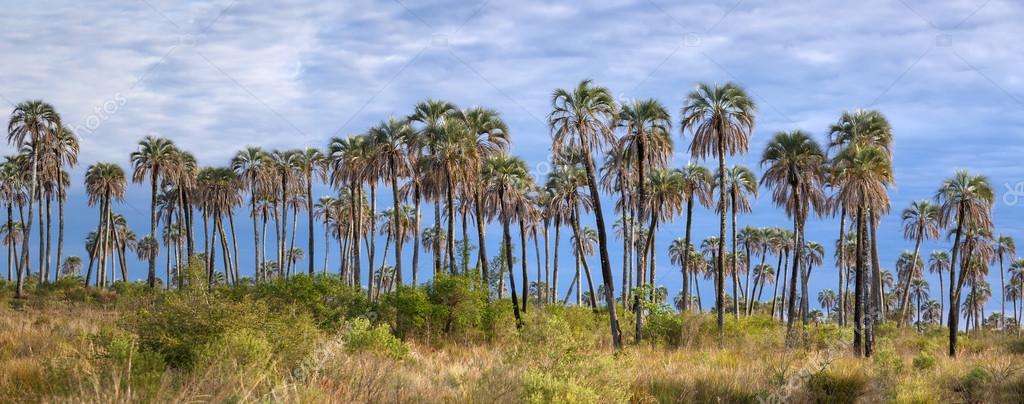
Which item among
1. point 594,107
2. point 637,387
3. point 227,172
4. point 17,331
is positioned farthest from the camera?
point 227,172

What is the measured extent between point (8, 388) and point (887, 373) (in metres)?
18.7

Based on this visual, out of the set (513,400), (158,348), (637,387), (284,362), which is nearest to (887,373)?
(637,387)

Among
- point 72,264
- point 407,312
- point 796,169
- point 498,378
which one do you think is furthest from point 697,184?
point 72,264

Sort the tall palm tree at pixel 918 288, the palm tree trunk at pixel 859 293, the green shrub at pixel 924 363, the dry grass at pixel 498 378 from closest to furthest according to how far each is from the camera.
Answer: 1. the dry grass at pixel 498 378
2. the green shrub at pixel 924 363
3. the palm tree trunk at pixel 859 293
4. the tall palm tree at pixel 918 288

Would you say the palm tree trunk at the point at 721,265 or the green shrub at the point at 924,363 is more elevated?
the palm tree trunk at the point at 721,265

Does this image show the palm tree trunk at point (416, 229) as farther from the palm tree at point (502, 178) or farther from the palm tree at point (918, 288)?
the palm tree at point (918, 288)

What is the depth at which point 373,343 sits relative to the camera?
1731cm

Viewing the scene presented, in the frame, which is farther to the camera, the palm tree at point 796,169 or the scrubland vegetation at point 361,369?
the palm tree at point 796,169

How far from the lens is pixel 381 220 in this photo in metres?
86.1

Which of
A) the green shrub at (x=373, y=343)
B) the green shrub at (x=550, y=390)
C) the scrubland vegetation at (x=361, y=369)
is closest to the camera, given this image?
the scrubland vegetation at (x=361, y=369)

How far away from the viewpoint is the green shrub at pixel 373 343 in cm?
1683

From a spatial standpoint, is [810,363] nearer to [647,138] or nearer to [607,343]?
[607,343]

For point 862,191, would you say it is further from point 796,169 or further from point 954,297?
point 954,297

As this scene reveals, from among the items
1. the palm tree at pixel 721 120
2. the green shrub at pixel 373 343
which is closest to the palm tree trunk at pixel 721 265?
the palm tree at pixel 721 120
